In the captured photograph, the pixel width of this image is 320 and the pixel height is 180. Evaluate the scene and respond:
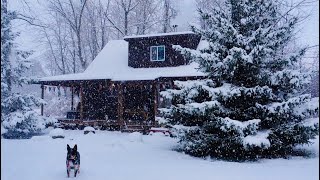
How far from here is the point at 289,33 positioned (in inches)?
560

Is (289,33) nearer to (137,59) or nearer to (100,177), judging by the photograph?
(100,177)

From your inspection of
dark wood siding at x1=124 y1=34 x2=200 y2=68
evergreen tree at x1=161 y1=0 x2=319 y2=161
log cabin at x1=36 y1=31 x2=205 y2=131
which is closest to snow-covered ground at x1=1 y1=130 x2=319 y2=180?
evergreen tree at x1=161 y1=0 x2=319 y2=161

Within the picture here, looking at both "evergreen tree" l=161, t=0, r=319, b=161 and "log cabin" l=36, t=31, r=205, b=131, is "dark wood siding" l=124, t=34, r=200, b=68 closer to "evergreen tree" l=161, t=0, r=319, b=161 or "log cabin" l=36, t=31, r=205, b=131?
"log cabin" l=36, t=31, r=205, b=131

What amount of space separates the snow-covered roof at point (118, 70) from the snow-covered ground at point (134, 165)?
7366mm

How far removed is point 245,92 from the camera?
13523 millimetres

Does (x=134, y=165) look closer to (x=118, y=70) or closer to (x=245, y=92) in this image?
(x=245, y=92)

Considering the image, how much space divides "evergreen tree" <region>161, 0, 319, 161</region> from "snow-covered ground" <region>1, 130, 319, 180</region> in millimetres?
869

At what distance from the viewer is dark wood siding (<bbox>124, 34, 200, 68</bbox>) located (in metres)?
26.3

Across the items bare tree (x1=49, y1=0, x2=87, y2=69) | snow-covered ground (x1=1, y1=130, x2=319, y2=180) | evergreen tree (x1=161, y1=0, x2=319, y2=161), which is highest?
bare tree (x1=49, y1=0, x2=87, y2=69)

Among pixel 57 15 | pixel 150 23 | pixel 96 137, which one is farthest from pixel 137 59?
pixel 57 15

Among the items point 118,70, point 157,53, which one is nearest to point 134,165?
point 157,53

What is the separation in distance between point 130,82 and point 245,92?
37.6ft

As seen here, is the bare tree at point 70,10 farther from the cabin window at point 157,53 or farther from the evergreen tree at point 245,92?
the evergreen tree at point 245,92

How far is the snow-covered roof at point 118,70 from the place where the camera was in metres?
23.6
